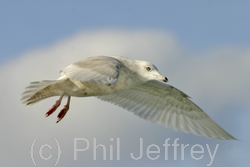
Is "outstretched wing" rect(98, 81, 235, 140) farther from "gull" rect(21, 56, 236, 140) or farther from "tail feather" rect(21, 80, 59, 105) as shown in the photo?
"tail feather" rect(21, 80, 59, 105)

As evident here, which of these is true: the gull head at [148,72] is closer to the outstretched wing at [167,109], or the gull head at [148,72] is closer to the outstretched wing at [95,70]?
the outstretched wing at [95,70]

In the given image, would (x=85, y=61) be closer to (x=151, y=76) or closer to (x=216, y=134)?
(x=151, y=76)

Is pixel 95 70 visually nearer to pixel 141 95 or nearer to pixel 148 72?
pixel 148 72

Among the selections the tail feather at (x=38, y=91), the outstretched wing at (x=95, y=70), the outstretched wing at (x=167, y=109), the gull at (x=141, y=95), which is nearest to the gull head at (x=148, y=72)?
the gull at (x=141, y=95)

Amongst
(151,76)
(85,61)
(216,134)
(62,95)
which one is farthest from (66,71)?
(216,134)

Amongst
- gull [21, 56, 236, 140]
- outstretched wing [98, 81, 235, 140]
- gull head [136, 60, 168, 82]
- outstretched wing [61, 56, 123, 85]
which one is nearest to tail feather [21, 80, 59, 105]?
gull [21, 56, 236, 140]

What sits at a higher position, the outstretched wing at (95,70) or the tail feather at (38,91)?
Answer: the outstretched wing at (95,70)

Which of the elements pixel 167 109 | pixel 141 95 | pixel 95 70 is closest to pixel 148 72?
pixel 141 95
